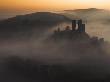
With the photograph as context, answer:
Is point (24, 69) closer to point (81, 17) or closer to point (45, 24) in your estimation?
point (45, 24)

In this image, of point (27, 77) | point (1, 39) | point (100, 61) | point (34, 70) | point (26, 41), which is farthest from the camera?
point (100, 61)

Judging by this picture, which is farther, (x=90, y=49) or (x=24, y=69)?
(x=90, y=49)

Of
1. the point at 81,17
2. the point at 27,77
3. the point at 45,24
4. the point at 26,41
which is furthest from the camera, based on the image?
the point at 27,77

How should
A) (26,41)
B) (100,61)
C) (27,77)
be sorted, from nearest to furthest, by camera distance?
(26,41)
(27,77)
(100,61)

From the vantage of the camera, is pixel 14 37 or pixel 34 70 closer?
pixel 14 37

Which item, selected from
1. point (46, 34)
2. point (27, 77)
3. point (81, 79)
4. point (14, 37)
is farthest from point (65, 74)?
point (14, 37)

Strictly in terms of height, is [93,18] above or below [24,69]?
above

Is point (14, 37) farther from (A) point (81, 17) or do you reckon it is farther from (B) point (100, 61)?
(B) point (100, 61)

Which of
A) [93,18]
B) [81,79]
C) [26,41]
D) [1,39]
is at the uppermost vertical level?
[93,18]

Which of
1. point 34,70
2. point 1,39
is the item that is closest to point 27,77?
point 34,70
